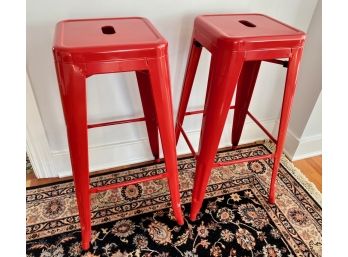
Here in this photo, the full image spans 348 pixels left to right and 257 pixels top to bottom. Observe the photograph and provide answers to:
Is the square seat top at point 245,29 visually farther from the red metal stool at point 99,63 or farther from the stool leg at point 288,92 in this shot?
the red metal stool at point 99,63

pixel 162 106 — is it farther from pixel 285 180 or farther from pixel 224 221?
→ pixel 285 180

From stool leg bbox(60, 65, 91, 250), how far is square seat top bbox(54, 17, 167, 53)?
80 millimetres

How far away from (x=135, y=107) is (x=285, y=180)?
93cm

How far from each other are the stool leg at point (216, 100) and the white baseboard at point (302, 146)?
79 centimetres

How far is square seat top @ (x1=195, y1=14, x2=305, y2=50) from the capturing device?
88cm

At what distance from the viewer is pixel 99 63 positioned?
76 centimetres

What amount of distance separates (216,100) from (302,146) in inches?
36.7

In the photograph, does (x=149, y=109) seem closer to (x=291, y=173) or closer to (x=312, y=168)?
(x=291, y=173)

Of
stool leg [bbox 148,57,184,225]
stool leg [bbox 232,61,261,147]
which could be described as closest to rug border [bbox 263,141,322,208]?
stool leg [bbox 232,61,261,147]

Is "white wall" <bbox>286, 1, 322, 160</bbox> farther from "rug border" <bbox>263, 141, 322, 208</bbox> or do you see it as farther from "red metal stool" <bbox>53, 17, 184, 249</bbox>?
"red metal stool" <bbox>53, 17, 184, 249</bbox>

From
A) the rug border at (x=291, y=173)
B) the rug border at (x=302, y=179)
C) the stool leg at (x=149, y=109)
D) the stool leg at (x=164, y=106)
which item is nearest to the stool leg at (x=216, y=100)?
the stool leg at (x=164, y=106)

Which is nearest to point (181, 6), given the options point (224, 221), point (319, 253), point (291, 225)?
point (224, 221)

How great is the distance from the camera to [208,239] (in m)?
1.17

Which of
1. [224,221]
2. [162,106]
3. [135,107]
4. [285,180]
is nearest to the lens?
[162,106]
